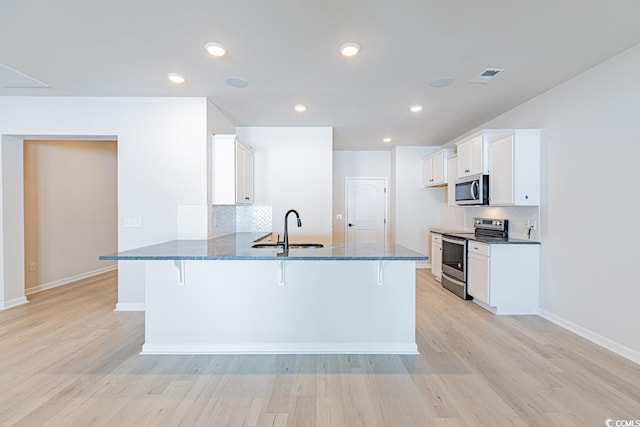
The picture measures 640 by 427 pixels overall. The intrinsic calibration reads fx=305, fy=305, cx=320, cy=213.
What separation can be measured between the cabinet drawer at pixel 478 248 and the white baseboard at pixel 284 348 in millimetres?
1763

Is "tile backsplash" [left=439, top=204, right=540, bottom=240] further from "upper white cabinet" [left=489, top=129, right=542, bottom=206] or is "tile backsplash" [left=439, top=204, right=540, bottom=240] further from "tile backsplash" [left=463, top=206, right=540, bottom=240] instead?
"upper white cabinet" [left=489, top=129, right=542, bottom=206]

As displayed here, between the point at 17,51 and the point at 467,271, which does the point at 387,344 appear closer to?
A: the point at 467,271

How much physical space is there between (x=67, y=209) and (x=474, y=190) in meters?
6.24

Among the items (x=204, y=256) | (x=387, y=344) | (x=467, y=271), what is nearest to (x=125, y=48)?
(x=204, y=256)

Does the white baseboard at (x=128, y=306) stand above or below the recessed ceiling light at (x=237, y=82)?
below

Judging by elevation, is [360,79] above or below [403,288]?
above

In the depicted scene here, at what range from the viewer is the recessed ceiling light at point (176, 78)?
2.99m

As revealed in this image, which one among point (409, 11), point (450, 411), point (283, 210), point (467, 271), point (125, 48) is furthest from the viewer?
point (283, 210)

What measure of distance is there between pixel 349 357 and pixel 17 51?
3766 millimetres

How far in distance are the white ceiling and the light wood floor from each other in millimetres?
2548

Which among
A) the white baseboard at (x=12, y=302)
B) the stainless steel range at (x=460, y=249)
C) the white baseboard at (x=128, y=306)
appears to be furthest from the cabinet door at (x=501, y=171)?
the white baseboard at (x=12, y=302)

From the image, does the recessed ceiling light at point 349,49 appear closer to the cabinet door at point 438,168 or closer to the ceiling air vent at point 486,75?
the ceiling air vent at point 486,75

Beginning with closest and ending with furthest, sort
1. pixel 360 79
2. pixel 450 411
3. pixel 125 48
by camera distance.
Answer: pixel 450 411 < pixel 125 48 < pixel 360 79

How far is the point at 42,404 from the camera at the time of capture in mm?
1938
